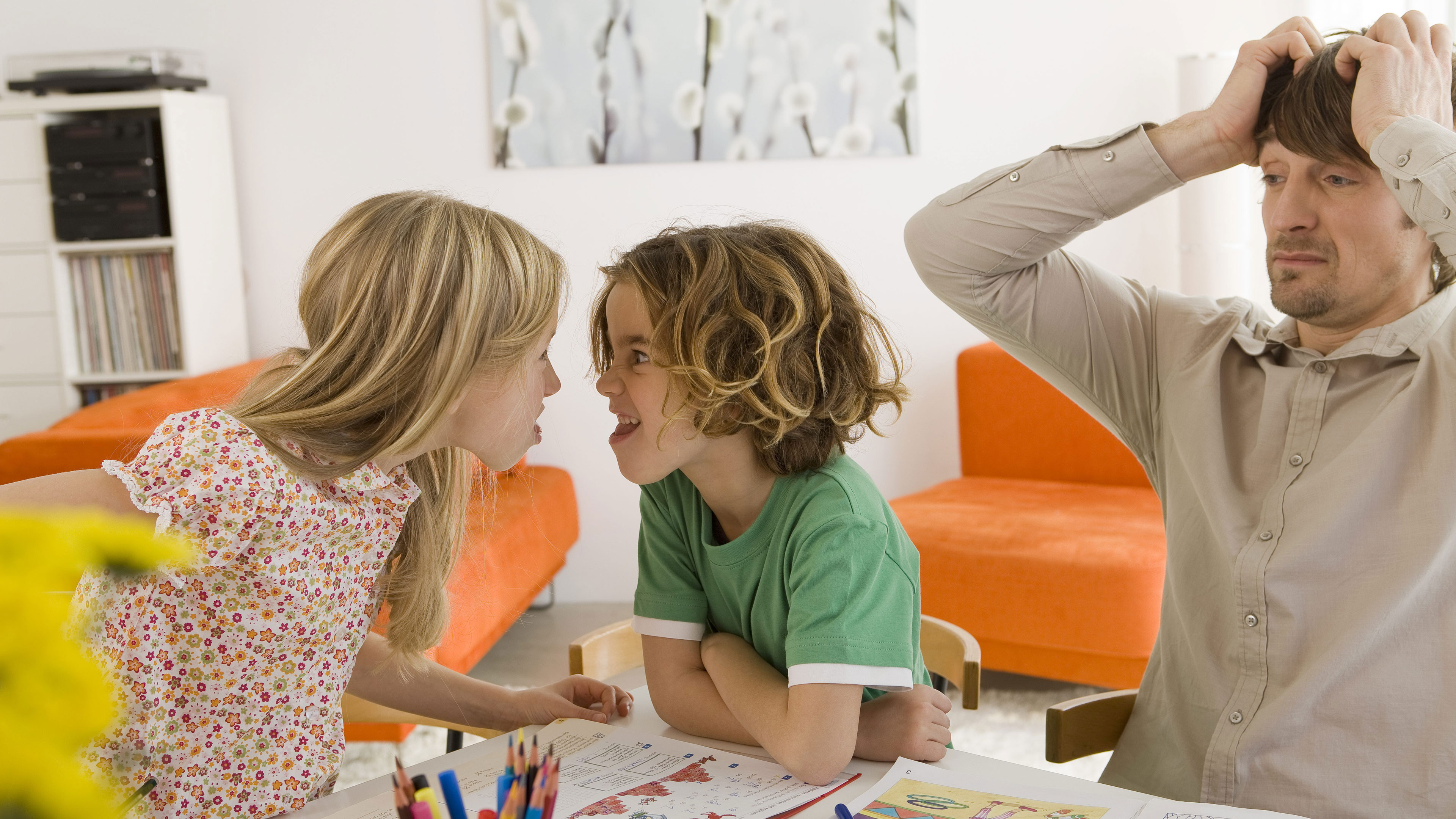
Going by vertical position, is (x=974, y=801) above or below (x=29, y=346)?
below

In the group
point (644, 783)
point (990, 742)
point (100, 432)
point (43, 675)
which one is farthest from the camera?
point (100, 432)

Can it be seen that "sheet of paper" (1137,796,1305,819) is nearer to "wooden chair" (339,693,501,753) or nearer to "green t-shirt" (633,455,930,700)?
"green t-shirt" (633,455,930,700)

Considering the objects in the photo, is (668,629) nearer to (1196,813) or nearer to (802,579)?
(802,579)

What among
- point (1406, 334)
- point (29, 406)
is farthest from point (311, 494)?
point (29, 406)

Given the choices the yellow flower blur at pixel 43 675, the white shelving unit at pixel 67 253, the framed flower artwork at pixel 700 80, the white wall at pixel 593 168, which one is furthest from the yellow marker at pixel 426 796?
the white shelving unit at pixel 67 253

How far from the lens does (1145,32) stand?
11.8 feet

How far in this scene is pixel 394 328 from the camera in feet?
3.23

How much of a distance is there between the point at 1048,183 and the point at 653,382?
0.58m

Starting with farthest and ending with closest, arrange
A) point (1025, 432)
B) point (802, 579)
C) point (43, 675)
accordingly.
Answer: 1. point (1025, 432)
2. point (802, 579)
3. point (43, 675)

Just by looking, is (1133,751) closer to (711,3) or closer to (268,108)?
(711,3)

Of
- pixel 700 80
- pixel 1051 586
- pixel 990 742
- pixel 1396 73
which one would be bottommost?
pixel 990 742

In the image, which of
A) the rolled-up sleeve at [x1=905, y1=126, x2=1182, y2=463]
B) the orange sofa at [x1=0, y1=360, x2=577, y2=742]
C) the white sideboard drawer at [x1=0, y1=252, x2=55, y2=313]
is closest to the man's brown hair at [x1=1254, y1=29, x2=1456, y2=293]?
the rolled-up sleeve at [x1=905, y1=126, x2=1182, y2=463]

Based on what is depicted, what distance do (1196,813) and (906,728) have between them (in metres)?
0.26

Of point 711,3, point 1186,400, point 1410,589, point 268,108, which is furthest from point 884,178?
point 1410,589
